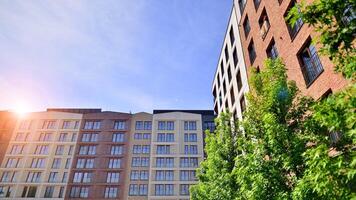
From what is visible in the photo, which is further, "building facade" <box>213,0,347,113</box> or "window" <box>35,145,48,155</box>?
"window" <box>35,145,48,155</box>

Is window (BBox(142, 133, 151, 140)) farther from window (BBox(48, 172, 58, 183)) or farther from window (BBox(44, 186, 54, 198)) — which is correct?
window (BBox(44, 186, 54, 198))

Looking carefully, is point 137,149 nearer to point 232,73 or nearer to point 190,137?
point 190,137

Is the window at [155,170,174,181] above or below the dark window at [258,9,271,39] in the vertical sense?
below

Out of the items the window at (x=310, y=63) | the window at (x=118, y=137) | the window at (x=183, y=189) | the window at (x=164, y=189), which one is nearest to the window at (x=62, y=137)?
the window at (x=118, y=137)

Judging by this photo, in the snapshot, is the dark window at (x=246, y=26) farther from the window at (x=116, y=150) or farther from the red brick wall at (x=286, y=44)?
the window at (x=116, y=150)

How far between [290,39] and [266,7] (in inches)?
194

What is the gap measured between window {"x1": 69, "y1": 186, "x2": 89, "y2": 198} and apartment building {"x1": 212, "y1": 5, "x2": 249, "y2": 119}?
135 ft

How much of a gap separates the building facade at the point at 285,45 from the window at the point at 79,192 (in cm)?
4941

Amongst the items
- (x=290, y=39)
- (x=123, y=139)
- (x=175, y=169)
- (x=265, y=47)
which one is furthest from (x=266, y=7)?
(x=123, y=139)

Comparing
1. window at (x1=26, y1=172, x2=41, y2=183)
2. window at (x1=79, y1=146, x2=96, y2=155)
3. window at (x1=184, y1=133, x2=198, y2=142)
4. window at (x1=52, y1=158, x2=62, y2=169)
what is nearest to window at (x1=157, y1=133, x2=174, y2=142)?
window at (x1=184, y1=133, x2=198, y2=142)

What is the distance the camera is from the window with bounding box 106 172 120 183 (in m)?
58.5

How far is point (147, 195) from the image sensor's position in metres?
56.7

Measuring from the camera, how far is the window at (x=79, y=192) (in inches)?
2243

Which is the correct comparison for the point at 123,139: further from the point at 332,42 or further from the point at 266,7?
the point at 332,42
